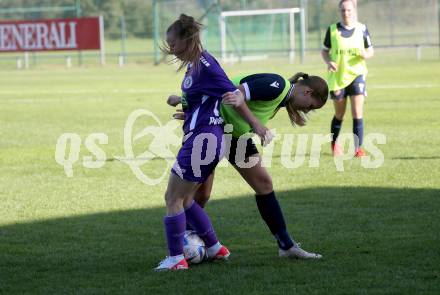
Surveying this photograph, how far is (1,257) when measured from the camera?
23.0 ft

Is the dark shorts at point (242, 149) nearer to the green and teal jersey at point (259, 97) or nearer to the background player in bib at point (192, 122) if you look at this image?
the green and teal jersey at point (259, 97)

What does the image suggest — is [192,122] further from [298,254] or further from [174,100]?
[298,254]

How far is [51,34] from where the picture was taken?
3959 centimetres

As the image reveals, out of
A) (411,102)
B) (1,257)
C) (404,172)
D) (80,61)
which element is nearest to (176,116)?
(1,257)

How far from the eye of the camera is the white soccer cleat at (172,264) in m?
6.43

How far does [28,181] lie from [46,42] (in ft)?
96.4

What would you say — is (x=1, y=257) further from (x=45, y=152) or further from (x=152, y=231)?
(x=45, y=152)

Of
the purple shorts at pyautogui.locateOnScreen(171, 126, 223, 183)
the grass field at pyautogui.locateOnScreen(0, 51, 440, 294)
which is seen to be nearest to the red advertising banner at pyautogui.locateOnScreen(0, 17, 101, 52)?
the grass field at pyautogui.locateOnScreen(0, 51, 440, 294)

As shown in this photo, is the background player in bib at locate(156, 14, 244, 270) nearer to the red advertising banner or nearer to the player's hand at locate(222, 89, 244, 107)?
the player's hand at locate(222, 89, 244, 107)

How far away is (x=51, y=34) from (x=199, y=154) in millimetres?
34355

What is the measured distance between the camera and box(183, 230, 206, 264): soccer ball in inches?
262

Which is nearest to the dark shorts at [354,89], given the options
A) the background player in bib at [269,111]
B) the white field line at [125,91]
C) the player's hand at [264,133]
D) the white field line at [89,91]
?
the background player in bib at [269,111]

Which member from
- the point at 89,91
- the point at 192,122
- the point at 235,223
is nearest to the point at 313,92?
the point at 192,122

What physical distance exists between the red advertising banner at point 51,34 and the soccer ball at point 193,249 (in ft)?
109
